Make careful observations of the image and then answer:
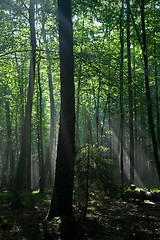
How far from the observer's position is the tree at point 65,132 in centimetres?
683

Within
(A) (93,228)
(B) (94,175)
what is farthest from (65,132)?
(A) (93,228)

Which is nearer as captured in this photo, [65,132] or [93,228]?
[93,228]

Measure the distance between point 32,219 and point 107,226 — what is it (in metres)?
3.11

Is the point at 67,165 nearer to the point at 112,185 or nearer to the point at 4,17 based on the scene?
the point at 112,185

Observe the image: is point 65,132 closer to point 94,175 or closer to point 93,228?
point 94,175

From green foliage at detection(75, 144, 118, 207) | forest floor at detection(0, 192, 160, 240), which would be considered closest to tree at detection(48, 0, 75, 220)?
Result: green foliage at detection(75, 144, 118, 207)

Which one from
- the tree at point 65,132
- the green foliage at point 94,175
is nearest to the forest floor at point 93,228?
the green foliage at point 94,175

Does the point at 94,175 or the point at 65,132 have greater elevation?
the point at 65,132

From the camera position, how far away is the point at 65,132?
7.20 meters

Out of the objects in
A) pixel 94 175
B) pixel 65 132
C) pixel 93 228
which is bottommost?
pixel 93 228

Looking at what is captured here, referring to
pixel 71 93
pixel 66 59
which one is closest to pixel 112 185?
pixel 71 93

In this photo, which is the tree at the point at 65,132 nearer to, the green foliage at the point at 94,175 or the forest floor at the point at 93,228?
the green foliage at the point at 94,175

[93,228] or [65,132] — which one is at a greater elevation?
[65,132]

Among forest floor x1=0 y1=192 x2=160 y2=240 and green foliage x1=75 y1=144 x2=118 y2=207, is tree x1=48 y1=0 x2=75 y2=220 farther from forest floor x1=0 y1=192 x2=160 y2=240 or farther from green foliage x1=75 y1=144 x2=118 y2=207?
forest floor x1=0 y1=192 x2=160 y2=240
